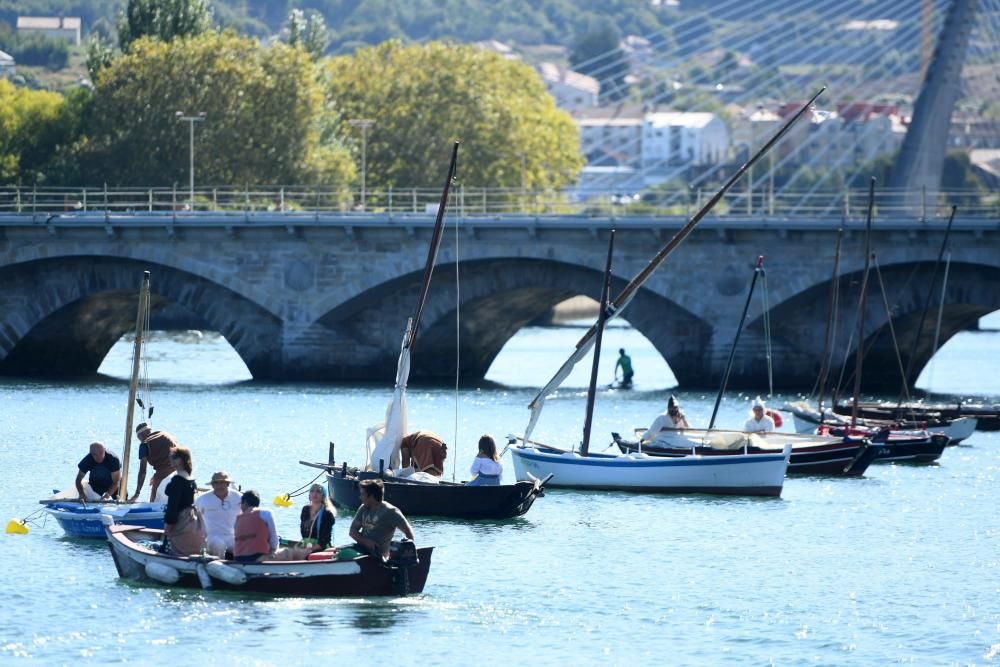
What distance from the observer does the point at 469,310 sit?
79.4 meters

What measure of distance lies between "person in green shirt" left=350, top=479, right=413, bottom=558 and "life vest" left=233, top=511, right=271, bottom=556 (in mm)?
1254

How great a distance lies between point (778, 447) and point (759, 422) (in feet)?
2.82

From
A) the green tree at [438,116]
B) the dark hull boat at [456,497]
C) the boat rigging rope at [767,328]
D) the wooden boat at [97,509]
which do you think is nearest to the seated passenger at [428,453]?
the dark hull boat at [456,497]

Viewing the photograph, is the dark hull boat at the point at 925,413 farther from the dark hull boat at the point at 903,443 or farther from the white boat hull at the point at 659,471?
the white boat hull at the point at 659,471

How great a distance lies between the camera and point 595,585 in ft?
116

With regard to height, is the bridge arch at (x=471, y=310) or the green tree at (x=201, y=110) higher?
the green tree at (x=201, y=110)

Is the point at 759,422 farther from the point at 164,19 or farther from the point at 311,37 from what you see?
the point at 311,37

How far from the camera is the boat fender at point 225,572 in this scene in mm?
32031

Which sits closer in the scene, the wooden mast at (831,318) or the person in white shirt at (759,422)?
the person in white shirt at (759,422)

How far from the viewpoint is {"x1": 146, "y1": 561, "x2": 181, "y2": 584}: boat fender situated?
3253 centimetres

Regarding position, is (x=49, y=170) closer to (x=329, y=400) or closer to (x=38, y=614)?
(x=329, y=400)

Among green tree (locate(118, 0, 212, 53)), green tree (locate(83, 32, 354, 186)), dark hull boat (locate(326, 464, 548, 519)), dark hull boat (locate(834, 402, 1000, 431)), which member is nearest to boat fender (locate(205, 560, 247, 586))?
dark hull boat (locate(326, 464, 548, 519))

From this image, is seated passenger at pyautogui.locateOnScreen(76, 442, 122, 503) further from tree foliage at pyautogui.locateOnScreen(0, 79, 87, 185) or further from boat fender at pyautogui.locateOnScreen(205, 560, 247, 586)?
tree foliage at pyautogui.locateOnScreen(0, 79, 87, 185)

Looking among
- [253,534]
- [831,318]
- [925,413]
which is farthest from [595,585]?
[831,318]
